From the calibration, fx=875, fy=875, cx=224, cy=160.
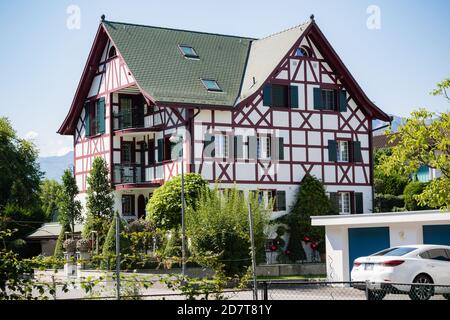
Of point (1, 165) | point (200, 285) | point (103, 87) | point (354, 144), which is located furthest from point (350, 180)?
point (200, 285)

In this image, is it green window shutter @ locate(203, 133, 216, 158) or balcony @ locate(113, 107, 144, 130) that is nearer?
green window shutter @ locate(203, 133, 216, 158)

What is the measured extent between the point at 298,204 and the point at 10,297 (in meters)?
33.6

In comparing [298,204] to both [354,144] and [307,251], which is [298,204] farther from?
[354,144]

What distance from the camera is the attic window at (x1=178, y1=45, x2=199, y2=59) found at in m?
45.6

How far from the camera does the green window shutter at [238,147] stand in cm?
4225

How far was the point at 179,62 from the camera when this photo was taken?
44.8 m

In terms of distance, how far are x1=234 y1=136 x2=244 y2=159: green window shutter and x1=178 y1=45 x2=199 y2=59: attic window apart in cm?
594

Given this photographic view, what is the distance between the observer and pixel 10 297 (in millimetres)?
10453

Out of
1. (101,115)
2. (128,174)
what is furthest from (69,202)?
(101,115)

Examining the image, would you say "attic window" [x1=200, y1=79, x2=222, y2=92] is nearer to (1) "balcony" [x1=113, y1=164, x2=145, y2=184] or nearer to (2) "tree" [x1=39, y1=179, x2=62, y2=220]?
(1) "balcony" [x1=113, y1=164, x2=145, y2=184]

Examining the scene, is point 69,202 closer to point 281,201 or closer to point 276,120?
point 281,201

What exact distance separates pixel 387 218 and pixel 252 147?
16.3 meters

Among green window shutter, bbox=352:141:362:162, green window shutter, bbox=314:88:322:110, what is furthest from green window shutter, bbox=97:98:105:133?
green window shutter, bbox=352:141:362:162

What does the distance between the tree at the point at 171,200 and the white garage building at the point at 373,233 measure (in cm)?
920
